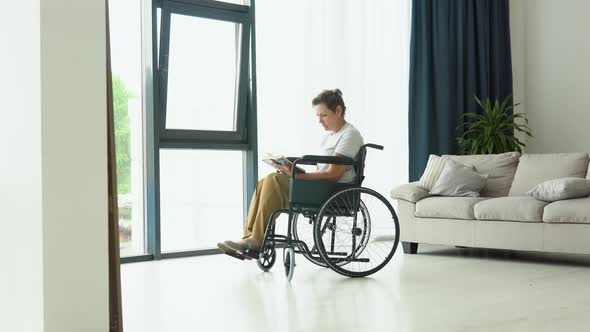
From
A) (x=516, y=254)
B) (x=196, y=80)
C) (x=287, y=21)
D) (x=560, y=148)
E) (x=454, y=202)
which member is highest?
(x=287, y=21)

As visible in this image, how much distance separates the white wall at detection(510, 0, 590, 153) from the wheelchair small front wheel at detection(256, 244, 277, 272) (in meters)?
3.64

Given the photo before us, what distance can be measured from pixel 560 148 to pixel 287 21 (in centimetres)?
294

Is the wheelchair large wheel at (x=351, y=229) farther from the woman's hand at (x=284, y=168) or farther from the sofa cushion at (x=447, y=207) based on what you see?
the sofa cushion at (x=447, y=207)

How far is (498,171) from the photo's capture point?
5.29m

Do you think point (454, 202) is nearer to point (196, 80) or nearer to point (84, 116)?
point (196, 80)

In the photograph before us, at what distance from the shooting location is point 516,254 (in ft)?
16.6

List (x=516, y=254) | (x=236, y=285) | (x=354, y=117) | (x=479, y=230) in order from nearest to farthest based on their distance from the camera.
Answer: (x=236, y=285) → (x=479, y=230) → (x=516, y=254) → (x=354, y=117)

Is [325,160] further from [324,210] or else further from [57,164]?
[57,164]

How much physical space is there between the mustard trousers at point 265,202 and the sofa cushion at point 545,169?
6.65ft

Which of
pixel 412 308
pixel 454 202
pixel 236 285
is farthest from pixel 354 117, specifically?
pixel 412 308

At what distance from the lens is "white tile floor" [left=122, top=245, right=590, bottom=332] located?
8.89ft

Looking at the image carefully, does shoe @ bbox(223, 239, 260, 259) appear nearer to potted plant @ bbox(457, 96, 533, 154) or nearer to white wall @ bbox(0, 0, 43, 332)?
white wall @ bbox(0, 0, 43, 332)

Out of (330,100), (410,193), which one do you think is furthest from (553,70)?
(330,100)

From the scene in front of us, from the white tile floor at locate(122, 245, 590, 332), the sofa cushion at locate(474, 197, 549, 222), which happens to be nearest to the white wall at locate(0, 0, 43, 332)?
the white tile floor at locate(122, 245, 590, 332)
